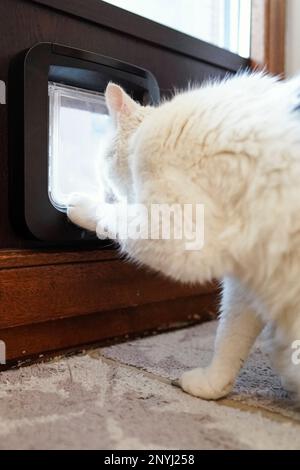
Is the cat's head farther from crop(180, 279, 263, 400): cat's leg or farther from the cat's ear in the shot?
crop(180, 279, 263, 400): cat's leg

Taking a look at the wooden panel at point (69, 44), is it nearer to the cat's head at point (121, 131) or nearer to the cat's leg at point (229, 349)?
the cat's head at point (121, 131)

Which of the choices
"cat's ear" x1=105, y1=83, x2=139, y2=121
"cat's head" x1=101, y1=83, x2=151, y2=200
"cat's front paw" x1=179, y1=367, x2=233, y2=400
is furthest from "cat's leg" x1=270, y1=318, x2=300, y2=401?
"cat's ear" x1=105, y1=83, x2=139, y2=121

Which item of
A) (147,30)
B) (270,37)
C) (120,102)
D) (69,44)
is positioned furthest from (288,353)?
(270,37)

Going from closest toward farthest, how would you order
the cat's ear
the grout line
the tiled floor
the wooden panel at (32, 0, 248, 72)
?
the tiled floor < the grout line < the cat's ear < the wooden panel at (32, 0, 248, 72)

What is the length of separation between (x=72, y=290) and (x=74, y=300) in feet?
0.08

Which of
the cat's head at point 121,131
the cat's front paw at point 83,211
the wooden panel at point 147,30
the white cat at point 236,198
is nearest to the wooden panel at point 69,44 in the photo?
the wooden panel at point 147,30

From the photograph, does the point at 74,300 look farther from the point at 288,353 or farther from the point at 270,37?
the point at 270,37

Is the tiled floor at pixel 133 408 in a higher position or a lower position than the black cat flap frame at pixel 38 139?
lower

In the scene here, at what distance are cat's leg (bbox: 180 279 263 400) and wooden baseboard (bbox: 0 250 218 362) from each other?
1.14 ft

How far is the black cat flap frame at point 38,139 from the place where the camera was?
3.49 feet

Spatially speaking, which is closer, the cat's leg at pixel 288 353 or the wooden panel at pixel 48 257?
the cat's leg at pixel 288 353

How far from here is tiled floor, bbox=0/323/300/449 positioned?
727 mm
